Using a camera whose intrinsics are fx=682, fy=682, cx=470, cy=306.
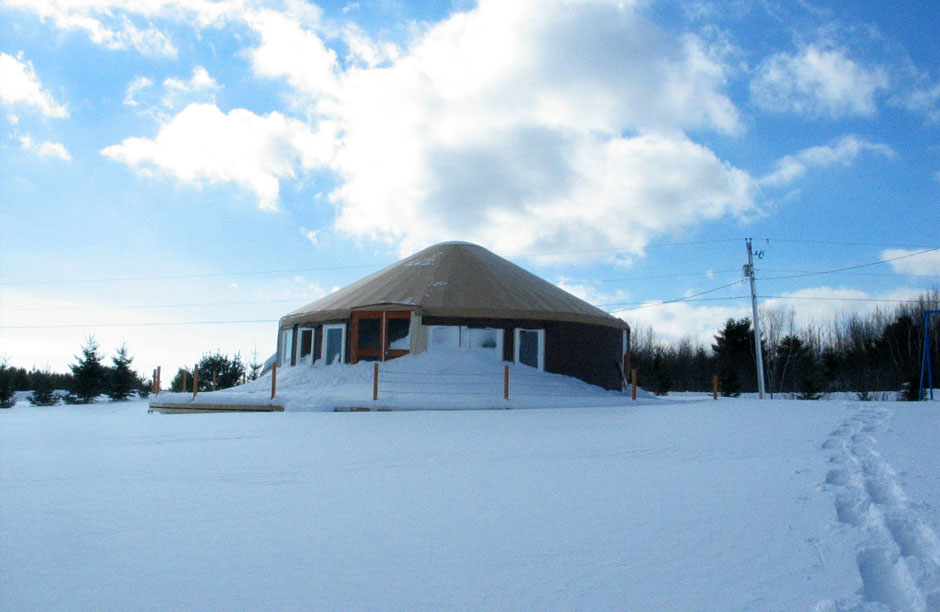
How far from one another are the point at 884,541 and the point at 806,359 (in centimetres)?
3144

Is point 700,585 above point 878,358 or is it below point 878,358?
below

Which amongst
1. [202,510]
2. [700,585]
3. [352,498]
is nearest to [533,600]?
[700,585]

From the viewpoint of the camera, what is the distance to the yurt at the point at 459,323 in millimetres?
14930

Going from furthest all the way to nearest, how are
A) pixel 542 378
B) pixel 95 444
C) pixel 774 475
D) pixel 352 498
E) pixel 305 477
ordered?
pixel 542 378 < pixel 95 444 < pixel 305 477 < pixel 774 475 < pixel 352 498

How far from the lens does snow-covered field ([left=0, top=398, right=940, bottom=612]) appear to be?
8.04 ft

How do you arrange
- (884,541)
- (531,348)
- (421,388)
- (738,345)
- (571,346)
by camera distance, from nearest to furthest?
1. (884,541)
2. (421,388)
3. (531,348)
4. (571,346)
5. (738,345)

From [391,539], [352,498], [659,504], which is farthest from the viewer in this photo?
[352,498]

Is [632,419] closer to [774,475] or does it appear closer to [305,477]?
[774,475]

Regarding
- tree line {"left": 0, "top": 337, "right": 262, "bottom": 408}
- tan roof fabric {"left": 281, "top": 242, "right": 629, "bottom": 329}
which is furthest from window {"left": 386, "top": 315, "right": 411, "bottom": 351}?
tree line {"left": 0, "top": 337, "right": 262, "bottom": 408}

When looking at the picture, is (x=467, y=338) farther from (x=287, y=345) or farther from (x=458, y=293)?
(x=287, y=345)

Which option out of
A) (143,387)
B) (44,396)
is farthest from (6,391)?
(143,387)

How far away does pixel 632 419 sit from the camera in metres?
9.20

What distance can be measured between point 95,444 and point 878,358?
94.2 feet

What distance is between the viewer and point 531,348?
15375 mm
